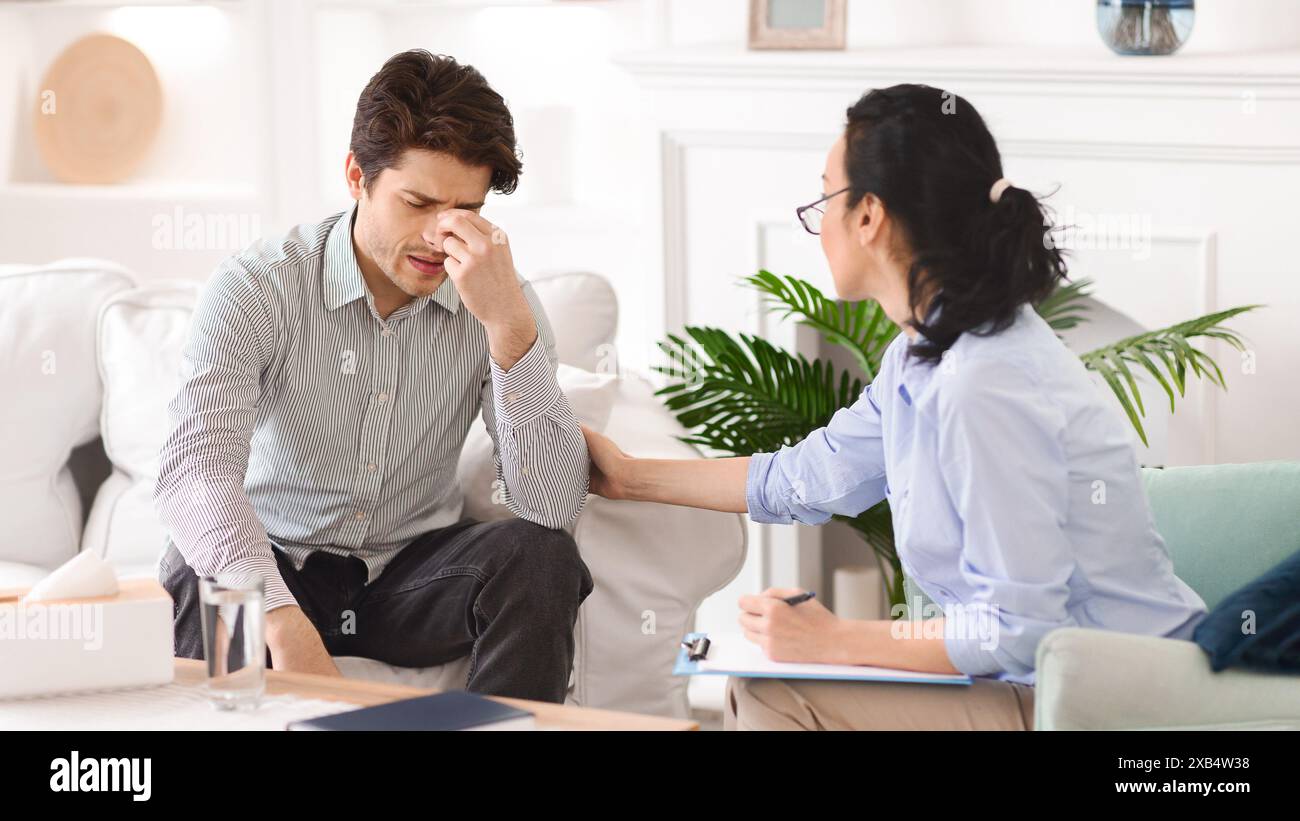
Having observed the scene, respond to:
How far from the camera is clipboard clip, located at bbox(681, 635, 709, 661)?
1604 mm

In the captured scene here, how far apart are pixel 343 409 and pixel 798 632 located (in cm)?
83

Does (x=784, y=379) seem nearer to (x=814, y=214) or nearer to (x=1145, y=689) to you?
(x=814, y=214)

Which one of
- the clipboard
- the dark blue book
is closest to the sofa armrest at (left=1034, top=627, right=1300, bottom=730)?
the clipboard

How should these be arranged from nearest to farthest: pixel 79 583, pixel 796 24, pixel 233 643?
pixel 233 643 < pixel 79 583 < pixel 796 24

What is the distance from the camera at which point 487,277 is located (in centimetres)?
202

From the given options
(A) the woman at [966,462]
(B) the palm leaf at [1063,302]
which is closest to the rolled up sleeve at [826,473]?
(A) the woman at [966,462]

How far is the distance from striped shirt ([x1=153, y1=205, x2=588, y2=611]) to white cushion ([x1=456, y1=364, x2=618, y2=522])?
6 cm

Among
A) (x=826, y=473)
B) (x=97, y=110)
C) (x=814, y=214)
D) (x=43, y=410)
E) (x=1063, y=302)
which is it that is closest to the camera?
(x=814, y=214)

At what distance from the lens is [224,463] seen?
2000 millimetres

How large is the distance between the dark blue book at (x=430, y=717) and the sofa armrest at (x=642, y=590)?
74 cm

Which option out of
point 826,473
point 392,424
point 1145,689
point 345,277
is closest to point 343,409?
point 392,424

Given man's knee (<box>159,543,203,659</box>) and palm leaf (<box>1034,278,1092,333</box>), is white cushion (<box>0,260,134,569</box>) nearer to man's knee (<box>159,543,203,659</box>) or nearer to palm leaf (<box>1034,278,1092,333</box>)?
man's knee (<box>159,543,203,659</box>)

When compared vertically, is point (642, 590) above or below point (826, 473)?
below
